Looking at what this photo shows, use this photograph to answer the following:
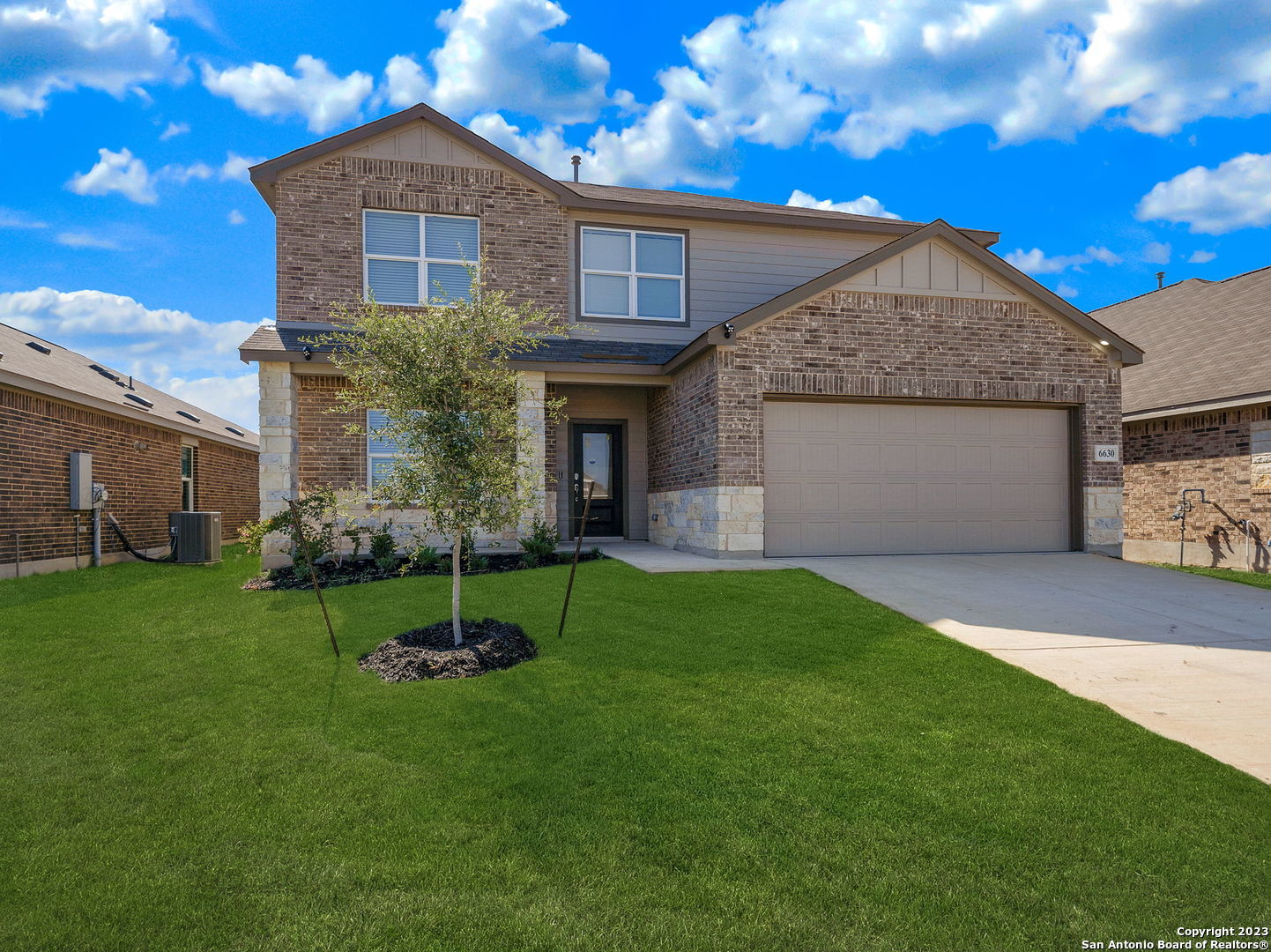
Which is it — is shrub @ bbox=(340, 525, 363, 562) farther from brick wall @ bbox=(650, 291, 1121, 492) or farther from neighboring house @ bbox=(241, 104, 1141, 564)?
brick wall @ bbox=(650, 291, 1121, 492)

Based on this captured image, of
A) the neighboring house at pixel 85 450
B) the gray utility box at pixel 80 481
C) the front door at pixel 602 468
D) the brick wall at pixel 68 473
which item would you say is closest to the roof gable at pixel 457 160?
the front door at pixel 602 468

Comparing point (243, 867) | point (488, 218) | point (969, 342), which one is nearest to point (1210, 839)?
point (243, 867)

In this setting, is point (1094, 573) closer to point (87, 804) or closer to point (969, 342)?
point (969, 342)

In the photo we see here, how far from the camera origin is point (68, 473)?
13219mm

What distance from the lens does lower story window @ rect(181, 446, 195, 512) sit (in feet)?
60.2

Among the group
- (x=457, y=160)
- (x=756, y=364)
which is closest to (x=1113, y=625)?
(x=756, y=364)

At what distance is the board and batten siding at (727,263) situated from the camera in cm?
1433

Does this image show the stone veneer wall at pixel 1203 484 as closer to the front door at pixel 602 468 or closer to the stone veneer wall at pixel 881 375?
the stone veneer wall at pixel 881 375

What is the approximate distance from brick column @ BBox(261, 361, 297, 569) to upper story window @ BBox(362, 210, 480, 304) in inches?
93.0

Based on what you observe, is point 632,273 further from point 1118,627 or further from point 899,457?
point 1118,627

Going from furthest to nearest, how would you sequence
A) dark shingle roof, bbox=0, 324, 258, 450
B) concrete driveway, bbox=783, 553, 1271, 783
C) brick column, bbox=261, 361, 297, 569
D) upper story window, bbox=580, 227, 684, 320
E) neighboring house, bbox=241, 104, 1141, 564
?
upper story window, bbox=580, 227, 684, 320
dark shingle roof, bbox=0, 324, 258, 450
brick column, bbox=261, 361, 297, 569
neighboring house, bbox=241, 104, 1141, 564
concrete driveway, bbox=783, 553, 1271, 783

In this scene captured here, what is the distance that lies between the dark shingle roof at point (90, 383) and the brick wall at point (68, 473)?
12.9 inches

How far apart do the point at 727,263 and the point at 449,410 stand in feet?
32.4

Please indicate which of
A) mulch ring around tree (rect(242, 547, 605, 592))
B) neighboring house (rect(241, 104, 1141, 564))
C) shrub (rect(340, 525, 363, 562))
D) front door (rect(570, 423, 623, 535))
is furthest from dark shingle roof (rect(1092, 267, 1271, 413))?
shrub (rect(340, 525, 363, 562))
